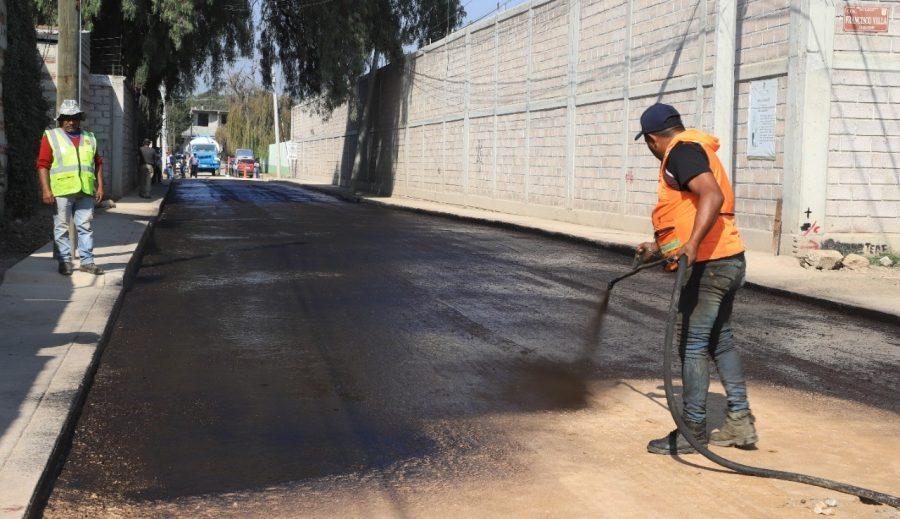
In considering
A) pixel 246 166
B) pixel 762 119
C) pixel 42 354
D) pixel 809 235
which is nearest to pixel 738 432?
pixel 42 354

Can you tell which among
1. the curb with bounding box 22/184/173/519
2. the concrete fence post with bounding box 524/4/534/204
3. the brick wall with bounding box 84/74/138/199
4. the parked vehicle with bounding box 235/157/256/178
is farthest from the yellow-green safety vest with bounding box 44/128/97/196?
the parked vehicle with bounding box 235/157/256/178

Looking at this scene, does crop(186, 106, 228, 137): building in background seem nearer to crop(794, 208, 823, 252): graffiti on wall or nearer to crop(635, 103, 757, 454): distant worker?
crop(794, 208, 823, 252): graffiti on wall

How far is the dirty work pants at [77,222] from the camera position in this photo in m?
11.7

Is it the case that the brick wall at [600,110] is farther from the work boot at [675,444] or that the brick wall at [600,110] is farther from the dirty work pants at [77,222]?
the work boot at [675,444]

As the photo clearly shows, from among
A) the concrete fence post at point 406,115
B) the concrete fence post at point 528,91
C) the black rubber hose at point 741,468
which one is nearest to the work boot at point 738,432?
the black rubber hose at point 741,468

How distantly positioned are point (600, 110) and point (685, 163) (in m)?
19.4

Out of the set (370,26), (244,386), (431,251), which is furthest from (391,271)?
(370,26)

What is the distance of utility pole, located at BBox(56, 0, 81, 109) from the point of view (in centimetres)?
1554

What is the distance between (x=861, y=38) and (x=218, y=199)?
2411cm

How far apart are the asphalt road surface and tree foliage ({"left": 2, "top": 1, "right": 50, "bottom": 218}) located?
467 cm

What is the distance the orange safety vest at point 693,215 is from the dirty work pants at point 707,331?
0.24 ft

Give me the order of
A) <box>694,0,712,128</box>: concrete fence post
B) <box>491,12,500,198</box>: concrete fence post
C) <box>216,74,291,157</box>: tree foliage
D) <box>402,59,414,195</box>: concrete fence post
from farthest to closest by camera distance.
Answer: <box>216,74,291,157</box>: tree foliage < <box>402,59,414,195</box>: concrete fence post < <box>491,12,500,198</box>: concrete fence post < <box>694,0,712,128</box>: concrete fence post

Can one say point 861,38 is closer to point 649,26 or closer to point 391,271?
point 649,26

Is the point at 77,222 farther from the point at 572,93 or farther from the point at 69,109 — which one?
the point at 572,93
